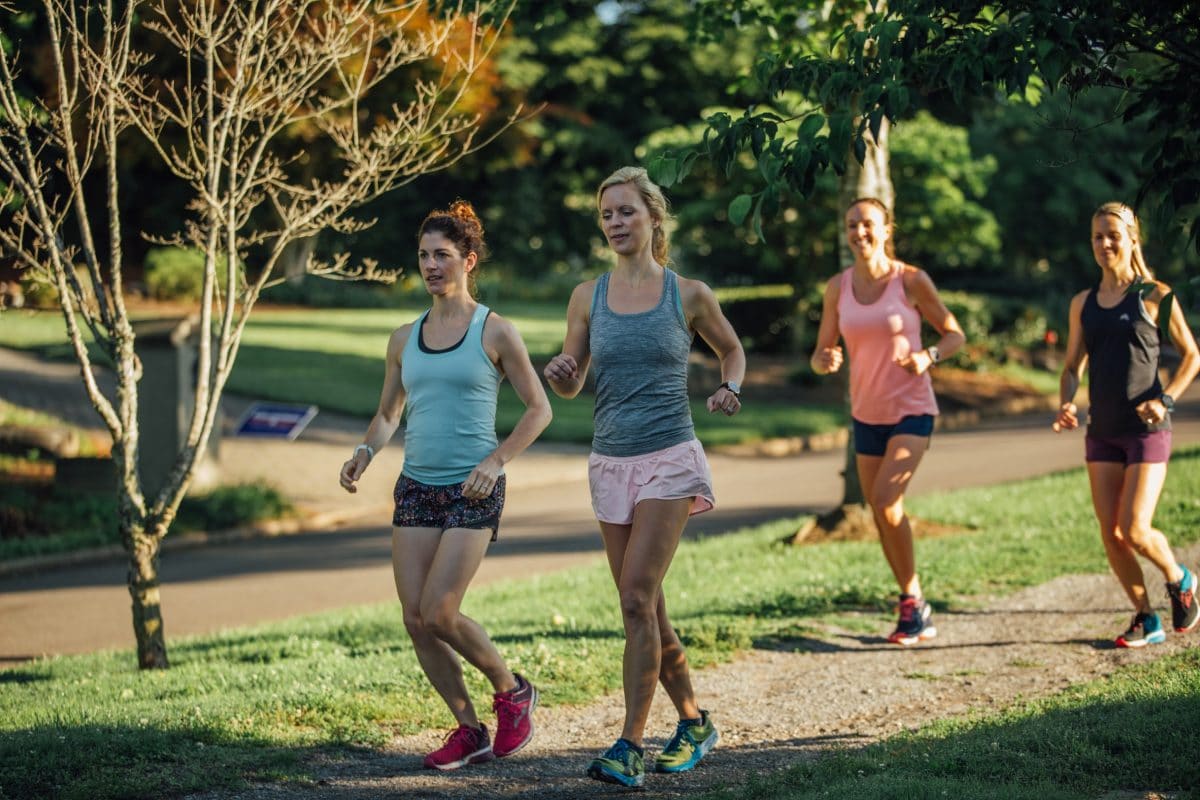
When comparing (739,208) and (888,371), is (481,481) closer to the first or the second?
(739,208)

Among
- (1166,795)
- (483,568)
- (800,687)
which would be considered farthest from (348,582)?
(1166,795)

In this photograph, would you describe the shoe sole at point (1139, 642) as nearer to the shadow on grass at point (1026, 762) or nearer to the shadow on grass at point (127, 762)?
the shadow on grass at point (1026, 762)

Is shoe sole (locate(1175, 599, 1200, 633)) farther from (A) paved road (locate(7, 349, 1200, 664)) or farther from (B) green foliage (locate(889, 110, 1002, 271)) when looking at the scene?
(B) green foliage (locate(889, 110, 1002, 271))

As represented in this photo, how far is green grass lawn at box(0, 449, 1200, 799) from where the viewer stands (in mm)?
4781

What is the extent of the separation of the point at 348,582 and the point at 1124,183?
1206 inches

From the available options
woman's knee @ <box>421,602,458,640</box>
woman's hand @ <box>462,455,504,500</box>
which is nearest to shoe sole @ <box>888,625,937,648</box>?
woman's knee @ <box>421,602,458,640</box>

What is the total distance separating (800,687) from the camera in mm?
6688

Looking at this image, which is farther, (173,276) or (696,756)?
(173,276)

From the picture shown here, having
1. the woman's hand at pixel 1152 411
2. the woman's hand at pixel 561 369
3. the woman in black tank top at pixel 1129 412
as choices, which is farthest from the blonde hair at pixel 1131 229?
the woman's hand at pixel 561 369

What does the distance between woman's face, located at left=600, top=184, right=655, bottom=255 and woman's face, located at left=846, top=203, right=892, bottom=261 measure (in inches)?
96.4

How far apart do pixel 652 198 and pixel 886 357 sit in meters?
2.60

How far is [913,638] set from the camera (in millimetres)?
7418

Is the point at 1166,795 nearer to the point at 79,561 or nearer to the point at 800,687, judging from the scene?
the point at 800,687

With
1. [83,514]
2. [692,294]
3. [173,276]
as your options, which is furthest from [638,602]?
[173,276]
